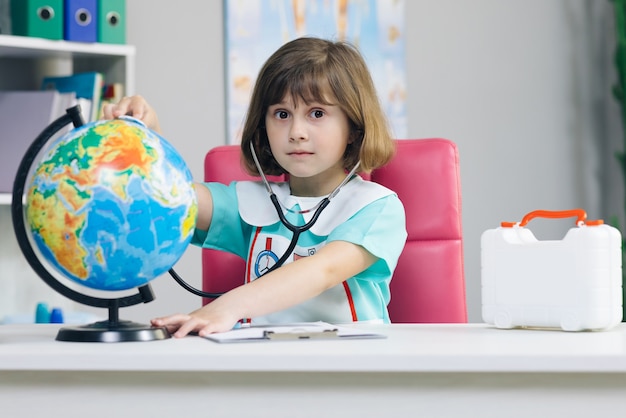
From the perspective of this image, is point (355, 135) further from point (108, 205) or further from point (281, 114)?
point (108, 205)

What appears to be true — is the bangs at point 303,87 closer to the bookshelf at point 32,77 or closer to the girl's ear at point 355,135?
the girl's ear at point 355,135

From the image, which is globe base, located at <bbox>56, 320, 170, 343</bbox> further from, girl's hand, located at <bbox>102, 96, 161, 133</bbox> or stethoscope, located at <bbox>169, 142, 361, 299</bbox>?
girl's hand, located at <bbox>102, 96, 161, 133</bbox>

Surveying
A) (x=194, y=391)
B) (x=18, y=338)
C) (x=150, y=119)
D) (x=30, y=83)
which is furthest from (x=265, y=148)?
(x=30, y=83)

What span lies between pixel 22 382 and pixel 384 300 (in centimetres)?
78

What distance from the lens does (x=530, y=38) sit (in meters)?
3.36

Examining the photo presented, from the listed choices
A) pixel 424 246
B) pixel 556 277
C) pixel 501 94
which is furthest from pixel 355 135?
pixel 501 94

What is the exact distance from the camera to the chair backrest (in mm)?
1596

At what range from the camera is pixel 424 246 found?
161cm

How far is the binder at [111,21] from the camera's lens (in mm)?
2443

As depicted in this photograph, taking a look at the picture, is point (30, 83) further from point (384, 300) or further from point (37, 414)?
point (37, 414)

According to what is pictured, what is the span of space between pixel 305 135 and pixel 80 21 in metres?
1.21

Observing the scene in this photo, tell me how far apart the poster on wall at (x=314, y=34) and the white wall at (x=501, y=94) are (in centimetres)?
5

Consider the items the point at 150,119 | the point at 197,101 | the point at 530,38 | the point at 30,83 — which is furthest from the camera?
the point at 530,38

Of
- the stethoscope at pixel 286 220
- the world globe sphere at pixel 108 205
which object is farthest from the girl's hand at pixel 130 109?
the world globe sphere at pixel 108 205
